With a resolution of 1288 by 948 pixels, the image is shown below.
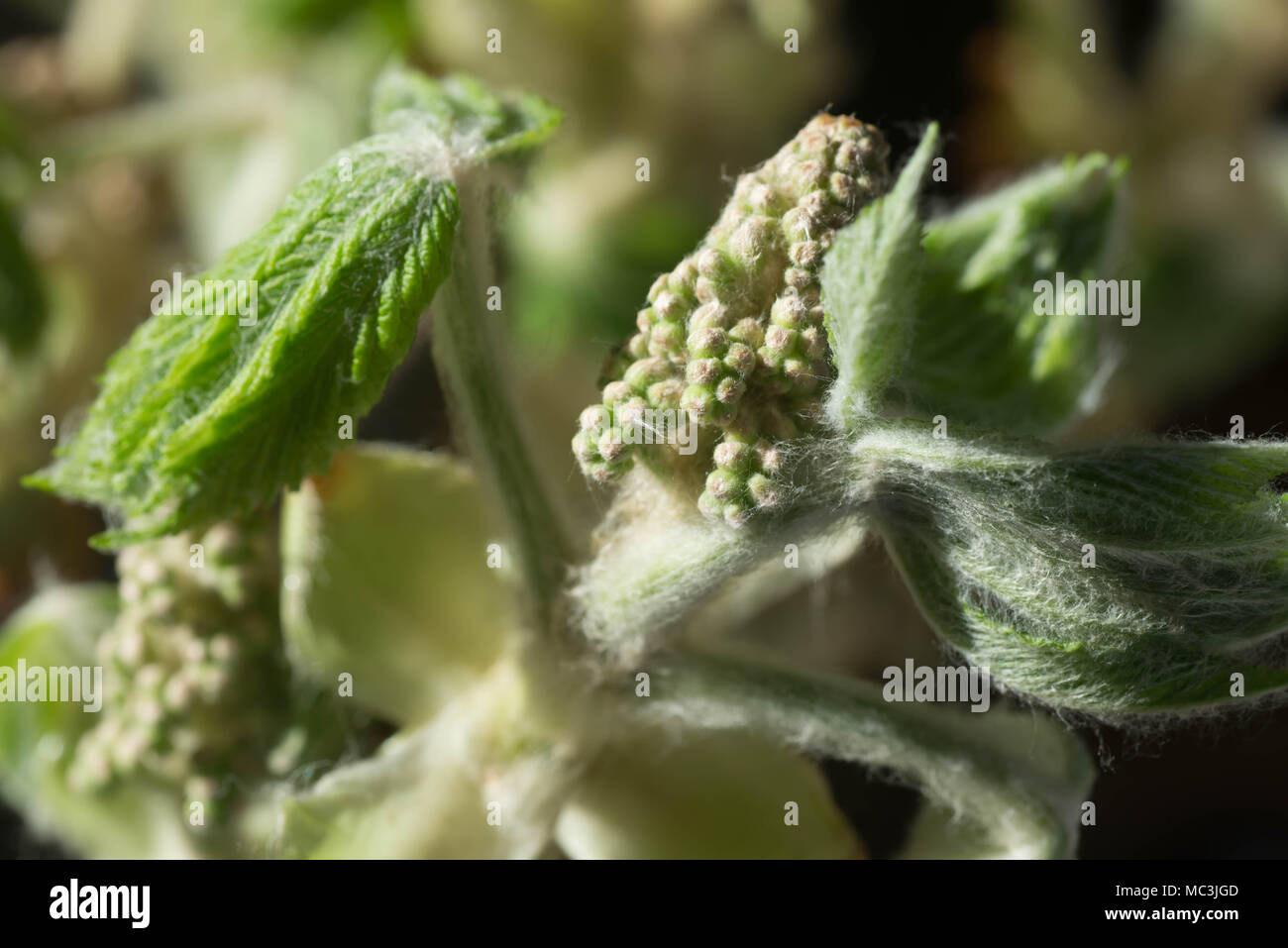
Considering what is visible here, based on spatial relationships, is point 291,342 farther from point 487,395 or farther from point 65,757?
point 65,757

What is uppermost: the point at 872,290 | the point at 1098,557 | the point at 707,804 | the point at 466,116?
the point at 466,116

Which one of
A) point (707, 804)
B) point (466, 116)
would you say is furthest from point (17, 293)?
point (707, 804)

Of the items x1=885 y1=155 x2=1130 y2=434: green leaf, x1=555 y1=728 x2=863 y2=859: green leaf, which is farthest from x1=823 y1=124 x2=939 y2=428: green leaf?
x1=555 y1=728 x2=863 y2=859: green leaf

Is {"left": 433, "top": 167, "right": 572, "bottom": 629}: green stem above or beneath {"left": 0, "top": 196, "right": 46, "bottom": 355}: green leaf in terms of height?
beneath

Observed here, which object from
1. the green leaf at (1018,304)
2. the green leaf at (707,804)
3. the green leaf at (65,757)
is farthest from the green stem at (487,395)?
the green leaf at (65,757)

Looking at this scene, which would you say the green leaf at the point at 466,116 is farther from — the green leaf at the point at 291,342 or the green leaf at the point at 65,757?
the green leaf at the point at 65,757

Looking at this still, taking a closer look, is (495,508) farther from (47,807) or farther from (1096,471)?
(47,807)

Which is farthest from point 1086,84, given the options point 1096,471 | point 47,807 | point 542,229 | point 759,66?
point 47,807

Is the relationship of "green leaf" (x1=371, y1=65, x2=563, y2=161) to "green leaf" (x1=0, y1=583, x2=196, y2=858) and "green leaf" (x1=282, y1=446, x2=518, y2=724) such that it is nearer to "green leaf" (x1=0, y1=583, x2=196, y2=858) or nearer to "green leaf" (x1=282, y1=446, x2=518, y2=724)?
"green leaf" (x1=282, y1=446, x2=518, y2=724)
